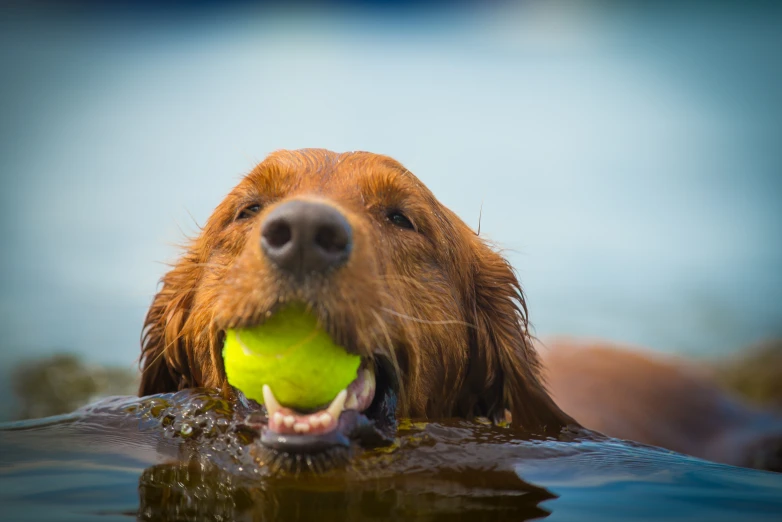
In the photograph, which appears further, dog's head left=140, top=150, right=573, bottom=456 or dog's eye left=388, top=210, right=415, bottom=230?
dog's eye left=388, top=210, right=415, bottom=230

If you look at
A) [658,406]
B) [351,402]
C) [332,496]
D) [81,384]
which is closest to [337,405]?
[351,402]

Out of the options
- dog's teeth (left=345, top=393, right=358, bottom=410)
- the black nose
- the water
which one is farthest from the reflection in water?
the black nose

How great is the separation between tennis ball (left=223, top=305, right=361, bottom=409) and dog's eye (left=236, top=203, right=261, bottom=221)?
865mm

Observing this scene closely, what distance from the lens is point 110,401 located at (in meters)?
3.98

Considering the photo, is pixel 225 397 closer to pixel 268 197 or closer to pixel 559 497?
pixel 268 197

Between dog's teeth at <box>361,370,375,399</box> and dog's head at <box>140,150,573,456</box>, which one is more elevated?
dog's head at <box>140,150,573,456</box>

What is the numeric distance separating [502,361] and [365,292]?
52.3 inches

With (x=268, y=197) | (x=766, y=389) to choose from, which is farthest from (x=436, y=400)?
(x=766, y=389)

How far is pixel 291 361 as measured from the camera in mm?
2955

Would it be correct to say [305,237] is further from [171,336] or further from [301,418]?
[171,336]

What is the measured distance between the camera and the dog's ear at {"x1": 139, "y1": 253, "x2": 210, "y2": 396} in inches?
166

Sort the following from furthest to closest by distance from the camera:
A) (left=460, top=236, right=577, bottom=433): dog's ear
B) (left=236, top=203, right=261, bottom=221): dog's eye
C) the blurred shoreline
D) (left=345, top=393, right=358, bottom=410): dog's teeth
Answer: the blurred shoreline → (left=460, top=236, right=577, bottom=433): dog's ear → (left=236, top=203, right=261, bottom=221): dog's eye → (left=345, top=393, right=358, bottom=410): dog's teeth

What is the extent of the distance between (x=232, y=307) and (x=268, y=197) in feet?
2.91

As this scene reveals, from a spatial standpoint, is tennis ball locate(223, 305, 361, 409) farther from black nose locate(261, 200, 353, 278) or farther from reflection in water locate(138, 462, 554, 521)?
reflection in water locate(138, 462, 554, 521)
